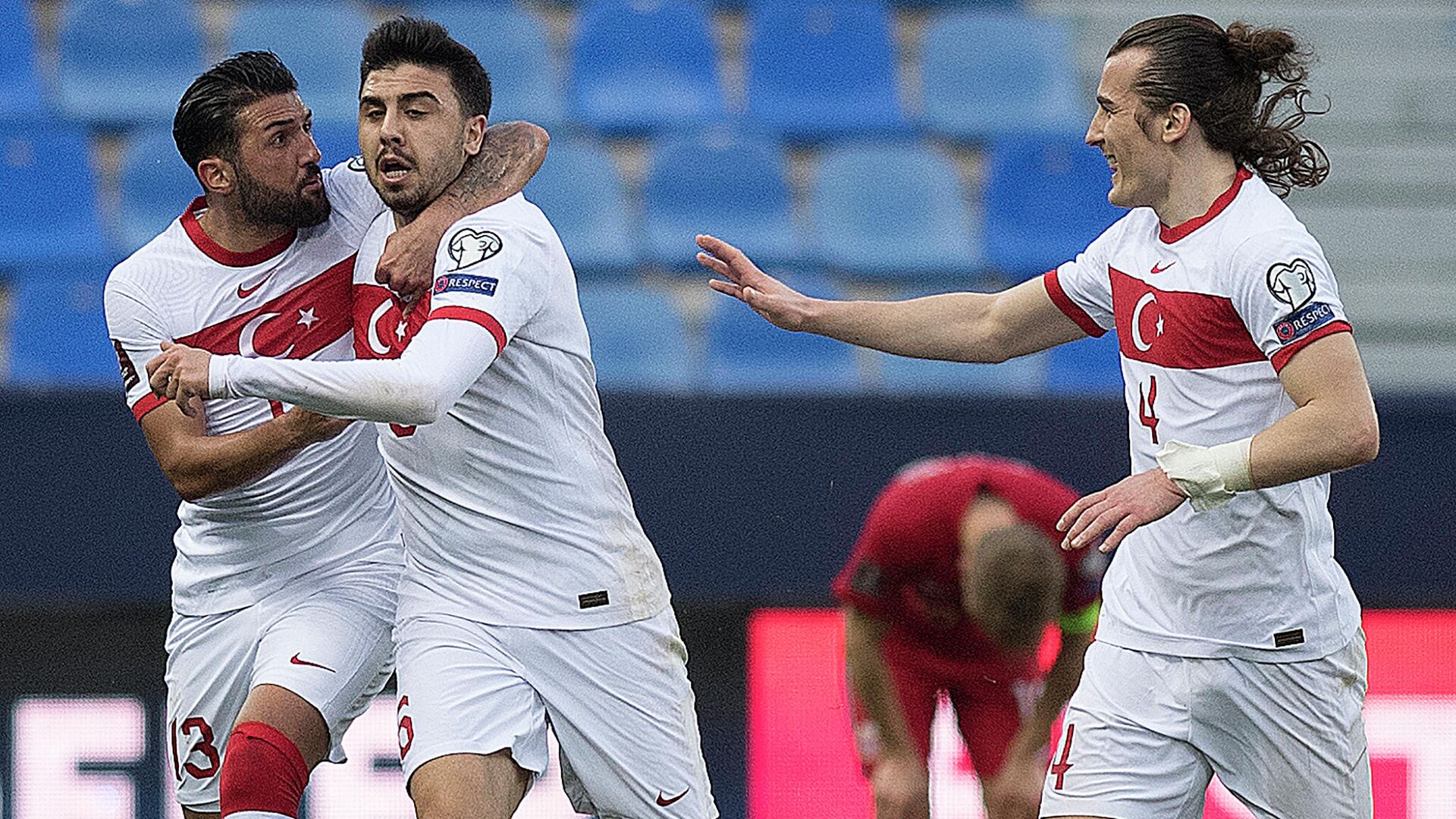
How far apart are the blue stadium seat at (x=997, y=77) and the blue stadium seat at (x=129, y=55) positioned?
11.6ft

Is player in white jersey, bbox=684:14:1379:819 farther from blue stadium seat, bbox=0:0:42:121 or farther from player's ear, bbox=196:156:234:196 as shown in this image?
blue stadium seat, bbox=0:0:42:121

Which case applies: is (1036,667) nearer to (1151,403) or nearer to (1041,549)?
(1041,549)

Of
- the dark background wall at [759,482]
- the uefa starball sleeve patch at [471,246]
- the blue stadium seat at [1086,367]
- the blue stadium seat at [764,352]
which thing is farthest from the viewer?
the blue stadium seat at [1086,367]

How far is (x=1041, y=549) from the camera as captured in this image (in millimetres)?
4824

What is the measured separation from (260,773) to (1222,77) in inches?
98.1

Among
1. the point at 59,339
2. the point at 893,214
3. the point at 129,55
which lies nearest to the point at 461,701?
→ the point at 59,339

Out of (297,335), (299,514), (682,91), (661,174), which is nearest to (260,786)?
(299,514)

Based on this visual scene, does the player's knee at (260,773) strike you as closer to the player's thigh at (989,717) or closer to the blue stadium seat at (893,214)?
the player's thigh at (989,717)

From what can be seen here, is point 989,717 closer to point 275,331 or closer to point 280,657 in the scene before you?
point 280,657

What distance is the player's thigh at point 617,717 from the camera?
4.02m

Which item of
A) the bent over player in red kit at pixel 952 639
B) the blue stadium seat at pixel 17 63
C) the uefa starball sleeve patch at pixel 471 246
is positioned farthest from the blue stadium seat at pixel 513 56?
the uefa starball sleeve patch at pixel 471 246

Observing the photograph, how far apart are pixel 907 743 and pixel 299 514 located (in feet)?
5.96

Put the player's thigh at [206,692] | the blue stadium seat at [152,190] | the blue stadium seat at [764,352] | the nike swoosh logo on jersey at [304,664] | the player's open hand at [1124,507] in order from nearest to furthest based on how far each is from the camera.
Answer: the player's open hand at [1124,507] → the nike swoosh logo on jersey at [304,664] → the player's thigh at [206,692] → the blue stadium seat at [764,352] → the blue stadium seat at [152,190]

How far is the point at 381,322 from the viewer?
13.7ft
